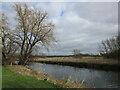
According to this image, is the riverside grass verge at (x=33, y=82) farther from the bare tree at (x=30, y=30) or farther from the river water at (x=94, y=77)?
the bare tree at (x=30, y=30)

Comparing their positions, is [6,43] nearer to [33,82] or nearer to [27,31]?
[27,31]

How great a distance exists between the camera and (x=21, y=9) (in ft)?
83.5

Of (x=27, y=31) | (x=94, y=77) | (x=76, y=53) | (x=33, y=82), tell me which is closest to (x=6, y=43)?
(x=27, y=31)

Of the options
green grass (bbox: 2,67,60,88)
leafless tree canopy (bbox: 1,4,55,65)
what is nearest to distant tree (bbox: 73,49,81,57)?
leafless tree canopy (bbox: 1,4,55,65)

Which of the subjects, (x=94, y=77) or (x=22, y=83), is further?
(x=94, y=77)

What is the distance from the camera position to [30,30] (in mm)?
25828

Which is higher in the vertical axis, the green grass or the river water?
the green grass

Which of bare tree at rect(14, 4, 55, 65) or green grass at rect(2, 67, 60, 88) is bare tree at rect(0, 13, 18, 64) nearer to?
bare tree at rect(14, 4, 55, 65)

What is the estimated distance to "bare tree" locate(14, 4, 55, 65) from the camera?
25406mm

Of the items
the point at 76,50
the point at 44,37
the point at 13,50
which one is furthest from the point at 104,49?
the point at 13,50

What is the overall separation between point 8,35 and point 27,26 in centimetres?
319

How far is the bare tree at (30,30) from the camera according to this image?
2541cm

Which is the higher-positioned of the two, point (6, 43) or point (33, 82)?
point (6, 43)

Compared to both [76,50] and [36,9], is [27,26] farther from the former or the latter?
[76,50]
